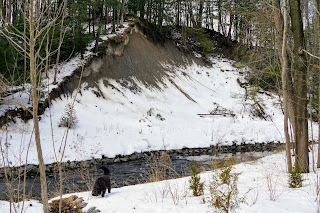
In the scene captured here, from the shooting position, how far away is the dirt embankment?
18250 mm

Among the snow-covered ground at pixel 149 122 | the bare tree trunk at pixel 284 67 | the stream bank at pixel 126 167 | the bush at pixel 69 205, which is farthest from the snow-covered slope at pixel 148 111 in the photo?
the bush at pixel 69 205

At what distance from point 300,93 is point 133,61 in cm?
1734

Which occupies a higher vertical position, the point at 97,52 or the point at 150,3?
the point at 150,3

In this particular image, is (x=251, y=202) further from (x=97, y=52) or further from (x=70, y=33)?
(x=97, y=52)

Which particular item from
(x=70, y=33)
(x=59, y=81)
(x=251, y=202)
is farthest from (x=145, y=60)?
(x=251, y=202)

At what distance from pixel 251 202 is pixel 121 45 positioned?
19.9 metres

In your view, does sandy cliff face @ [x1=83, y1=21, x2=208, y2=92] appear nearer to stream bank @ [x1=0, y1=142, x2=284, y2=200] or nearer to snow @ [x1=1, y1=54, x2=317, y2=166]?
snow @ [x1=1, y1=54, x2=317, y2=166]

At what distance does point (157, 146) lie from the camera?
1354 cm

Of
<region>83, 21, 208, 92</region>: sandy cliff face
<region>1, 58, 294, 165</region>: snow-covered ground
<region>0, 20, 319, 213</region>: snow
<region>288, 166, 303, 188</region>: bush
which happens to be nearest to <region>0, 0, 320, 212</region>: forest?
<region>288, 166, 303, 188</region>: bush

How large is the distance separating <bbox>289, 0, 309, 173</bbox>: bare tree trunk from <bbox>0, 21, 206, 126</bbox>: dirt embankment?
467 inches

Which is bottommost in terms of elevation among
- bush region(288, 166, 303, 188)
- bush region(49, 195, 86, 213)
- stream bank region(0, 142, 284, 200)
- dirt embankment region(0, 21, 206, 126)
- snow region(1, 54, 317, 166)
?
stream bank region(0, 142, 284, 200)

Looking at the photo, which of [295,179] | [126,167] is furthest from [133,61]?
[295,179]

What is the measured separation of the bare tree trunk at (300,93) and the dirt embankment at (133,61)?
467 inches

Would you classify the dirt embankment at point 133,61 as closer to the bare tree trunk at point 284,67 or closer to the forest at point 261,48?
the forest at point 261,48
